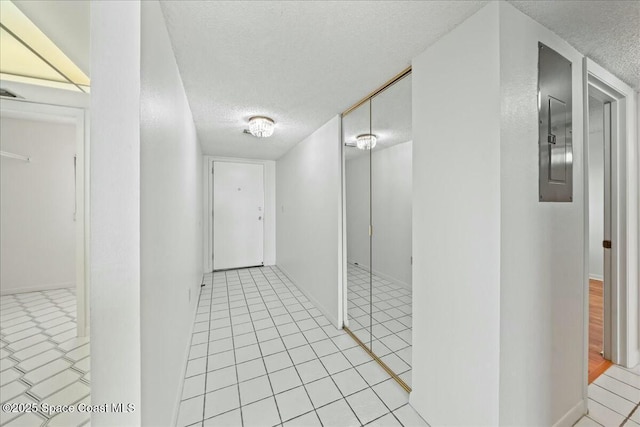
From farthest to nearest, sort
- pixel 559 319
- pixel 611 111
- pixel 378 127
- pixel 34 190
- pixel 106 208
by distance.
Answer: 1. pixel 34 190
2. pixel 378 127
3. pixel 611 111
4. pixel 559 319
5. pixel 106 208

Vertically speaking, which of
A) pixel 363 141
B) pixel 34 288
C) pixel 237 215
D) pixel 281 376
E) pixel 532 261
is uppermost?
pixel 363 141

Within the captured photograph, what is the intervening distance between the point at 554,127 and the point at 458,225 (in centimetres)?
77

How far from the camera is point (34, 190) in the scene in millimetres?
3277

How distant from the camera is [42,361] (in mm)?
1883

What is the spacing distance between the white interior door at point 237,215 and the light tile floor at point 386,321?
2.45 meters

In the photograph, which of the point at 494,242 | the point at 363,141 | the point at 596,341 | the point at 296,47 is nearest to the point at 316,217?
the point at 363,141

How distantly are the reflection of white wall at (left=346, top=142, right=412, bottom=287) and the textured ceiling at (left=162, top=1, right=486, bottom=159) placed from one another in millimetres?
698

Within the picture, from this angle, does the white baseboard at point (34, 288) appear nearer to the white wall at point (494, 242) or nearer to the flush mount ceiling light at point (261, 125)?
the flush mount ceiling light at point (261, 125)

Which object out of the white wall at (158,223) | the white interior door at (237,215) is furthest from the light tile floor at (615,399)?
the white interior door at (237,215)

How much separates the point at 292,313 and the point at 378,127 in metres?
2.37

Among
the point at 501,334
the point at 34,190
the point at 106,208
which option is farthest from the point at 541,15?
the point at 34,190

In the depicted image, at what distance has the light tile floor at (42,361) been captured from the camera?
56.8 inches

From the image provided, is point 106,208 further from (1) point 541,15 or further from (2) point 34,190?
(2) point 34,190

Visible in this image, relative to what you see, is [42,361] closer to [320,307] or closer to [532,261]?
[320,307]
